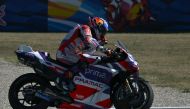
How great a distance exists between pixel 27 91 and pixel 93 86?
3.56ft

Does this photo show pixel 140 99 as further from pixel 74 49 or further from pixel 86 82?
pixel 74 49

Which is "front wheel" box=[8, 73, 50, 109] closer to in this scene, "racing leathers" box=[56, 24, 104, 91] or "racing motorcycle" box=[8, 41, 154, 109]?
"racing motorcycle" box=[8, 41, 154, 109]

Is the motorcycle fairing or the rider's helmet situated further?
the rider's helmet

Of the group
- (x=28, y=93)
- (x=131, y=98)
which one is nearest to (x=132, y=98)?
(x=131, y=98)

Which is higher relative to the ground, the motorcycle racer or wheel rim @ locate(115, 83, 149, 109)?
the motorcycle racer

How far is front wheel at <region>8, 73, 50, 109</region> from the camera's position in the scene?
31.8 feet

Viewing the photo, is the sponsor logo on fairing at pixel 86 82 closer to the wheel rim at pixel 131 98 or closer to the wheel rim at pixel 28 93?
the wheel rim at pixel 131 98

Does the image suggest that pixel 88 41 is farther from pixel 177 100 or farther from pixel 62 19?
pixel 62 19

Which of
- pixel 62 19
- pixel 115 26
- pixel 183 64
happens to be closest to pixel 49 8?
pixel 62 19

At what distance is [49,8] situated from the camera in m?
37.5

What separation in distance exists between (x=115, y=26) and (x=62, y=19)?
3478mm

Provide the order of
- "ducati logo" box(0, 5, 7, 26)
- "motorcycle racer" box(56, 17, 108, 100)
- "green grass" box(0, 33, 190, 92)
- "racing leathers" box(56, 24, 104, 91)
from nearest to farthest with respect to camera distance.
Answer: "racing leathers" box(56, 24, 104, 91)
"motorcycle racer" box(56, 17, 108, 100)
"green grass" box(0, 33, 190, 92)
"ducati logo" box(0, 5, 7, 26)

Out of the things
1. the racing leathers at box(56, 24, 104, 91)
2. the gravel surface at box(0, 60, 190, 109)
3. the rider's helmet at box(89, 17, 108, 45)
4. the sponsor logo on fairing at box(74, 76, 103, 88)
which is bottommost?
the gravel surface at box(0, 60, 190, 109)

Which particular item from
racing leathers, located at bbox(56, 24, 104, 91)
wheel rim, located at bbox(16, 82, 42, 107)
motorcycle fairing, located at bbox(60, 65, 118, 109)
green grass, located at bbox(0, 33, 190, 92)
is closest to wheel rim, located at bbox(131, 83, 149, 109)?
motorcycle fairing, located at bbox(60, 65, 118, 109)
